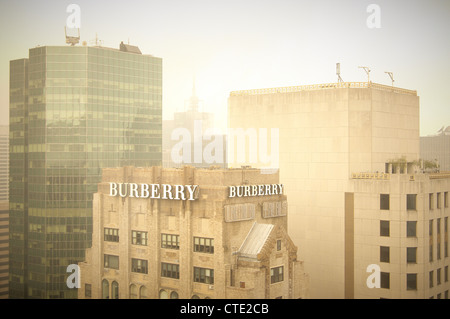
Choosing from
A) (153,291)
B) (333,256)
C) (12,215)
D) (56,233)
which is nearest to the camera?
(153,291)

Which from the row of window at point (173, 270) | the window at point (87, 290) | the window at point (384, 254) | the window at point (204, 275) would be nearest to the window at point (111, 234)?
the row of window at point (173, 270)

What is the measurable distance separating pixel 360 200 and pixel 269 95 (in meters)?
23.5

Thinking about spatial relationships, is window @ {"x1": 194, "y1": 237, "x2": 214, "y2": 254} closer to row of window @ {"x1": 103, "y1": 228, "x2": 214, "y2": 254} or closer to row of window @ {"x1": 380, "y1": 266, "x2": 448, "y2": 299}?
row of window @ {"x1": 103, "y1": 228, "x2": 214, "y2": 254}

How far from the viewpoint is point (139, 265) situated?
83375 mm

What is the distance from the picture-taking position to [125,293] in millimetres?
83812

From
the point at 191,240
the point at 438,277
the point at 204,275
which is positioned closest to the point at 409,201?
the point at 438,277

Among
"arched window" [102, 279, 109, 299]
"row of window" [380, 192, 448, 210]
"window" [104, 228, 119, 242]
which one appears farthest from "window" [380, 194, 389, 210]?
"arched window" [102, 279, 109, 299]

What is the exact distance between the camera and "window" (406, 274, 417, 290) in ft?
264

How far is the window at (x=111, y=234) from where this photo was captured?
3401 inches

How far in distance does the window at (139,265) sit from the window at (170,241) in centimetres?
415

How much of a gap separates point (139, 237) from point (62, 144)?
8019 cm

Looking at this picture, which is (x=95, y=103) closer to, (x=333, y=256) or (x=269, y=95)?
(x=269, y=95)

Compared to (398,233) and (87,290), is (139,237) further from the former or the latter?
(398,233)
